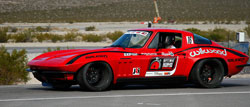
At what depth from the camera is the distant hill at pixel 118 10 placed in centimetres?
10156

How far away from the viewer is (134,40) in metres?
11.5

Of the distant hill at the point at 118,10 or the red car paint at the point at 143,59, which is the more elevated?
the distant hill at the point at 118,10

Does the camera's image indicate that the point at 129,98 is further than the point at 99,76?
No

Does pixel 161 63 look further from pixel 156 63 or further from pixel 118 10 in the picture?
pixel 118 10

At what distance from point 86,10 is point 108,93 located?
100m

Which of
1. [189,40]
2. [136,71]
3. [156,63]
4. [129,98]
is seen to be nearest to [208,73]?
Result: [189,40]

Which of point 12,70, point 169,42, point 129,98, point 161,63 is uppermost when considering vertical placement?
point 169,42

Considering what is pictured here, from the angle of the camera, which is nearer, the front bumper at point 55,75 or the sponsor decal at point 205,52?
the front bumper at point 55,75

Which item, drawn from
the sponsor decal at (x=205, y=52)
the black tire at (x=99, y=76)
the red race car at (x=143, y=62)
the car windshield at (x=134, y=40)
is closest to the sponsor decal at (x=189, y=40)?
the red race car at (x=143, y=62)

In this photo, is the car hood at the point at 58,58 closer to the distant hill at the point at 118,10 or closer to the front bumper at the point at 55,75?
the front bumper at the point at 55,75

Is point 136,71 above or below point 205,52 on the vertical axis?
below

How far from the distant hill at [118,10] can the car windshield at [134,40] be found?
281 ft

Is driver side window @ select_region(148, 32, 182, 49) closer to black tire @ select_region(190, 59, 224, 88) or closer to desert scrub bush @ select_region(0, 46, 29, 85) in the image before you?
black tire @ select_region(190, 59, 224, 88)

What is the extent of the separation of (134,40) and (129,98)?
226cm
